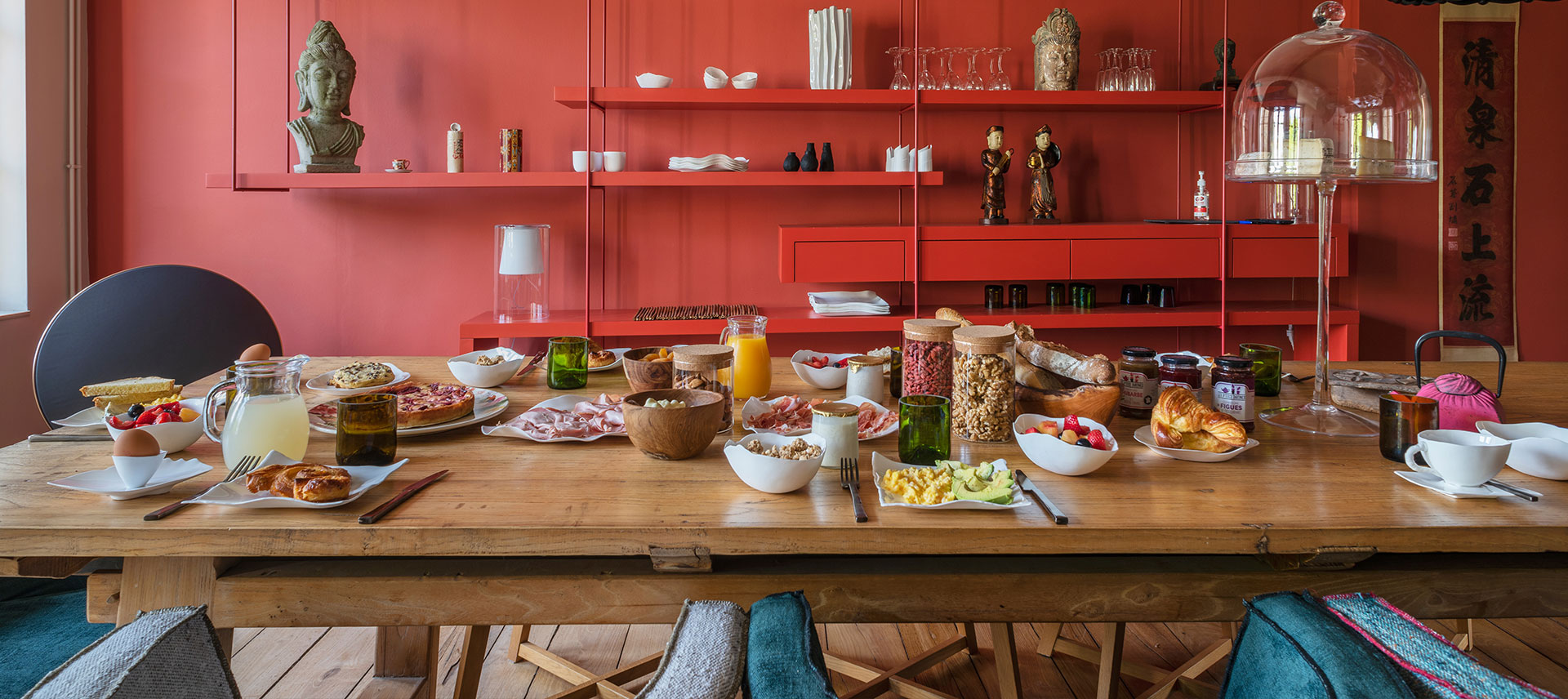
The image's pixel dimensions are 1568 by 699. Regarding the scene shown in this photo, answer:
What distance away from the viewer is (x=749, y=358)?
1801mm

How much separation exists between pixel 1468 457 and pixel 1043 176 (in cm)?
290

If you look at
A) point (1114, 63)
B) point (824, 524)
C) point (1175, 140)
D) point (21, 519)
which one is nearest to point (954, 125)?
point (1114, 63)

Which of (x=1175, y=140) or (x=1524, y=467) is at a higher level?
(x=1175, y=140)

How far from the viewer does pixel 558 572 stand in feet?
3.69

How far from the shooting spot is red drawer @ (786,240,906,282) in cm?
371

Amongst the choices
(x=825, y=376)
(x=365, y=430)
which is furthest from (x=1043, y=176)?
(x=365, y=430)

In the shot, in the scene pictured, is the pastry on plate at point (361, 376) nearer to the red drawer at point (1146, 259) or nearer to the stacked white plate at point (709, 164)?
the stacked white plate at point (709, 164)

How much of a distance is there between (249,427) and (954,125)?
3.31 m

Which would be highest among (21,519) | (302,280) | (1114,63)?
(1114,63)

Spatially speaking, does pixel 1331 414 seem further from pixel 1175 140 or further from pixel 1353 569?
pixel 1175 140

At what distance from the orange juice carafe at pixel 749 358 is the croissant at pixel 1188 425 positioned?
2.40 ft

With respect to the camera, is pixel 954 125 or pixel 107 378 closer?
pixel 107 378

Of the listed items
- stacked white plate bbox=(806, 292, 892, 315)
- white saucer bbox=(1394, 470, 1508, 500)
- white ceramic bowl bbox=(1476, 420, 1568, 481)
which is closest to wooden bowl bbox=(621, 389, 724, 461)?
white saucer bbox=(1394, 470, 1508, 500)

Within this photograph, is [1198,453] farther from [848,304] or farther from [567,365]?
[848,304]
